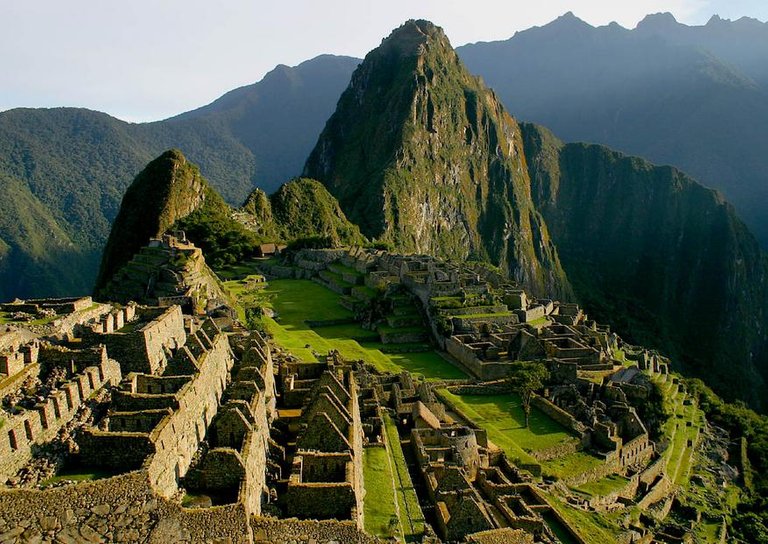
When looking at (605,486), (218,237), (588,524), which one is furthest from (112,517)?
(218,237)

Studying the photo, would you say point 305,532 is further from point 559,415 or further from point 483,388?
point 483,388

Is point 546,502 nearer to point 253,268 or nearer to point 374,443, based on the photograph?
point 374,443

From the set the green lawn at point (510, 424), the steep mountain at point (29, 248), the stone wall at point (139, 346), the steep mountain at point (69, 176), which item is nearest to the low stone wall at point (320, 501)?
the stone wall at point (139, 346)

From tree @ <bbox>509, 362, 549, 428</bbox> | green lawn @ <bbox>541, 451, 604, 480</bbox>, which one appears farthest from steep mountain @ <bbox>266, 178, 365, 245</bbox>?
green lawn @ <bbox>541, 451, 604, 480</bbox>

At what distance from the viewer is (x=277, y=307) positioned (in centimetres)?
5491

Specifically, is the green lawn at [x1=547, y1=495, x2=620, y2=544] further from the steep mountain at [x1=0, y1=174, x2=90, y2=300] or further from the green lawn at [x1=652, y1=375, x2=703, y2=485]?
the steep mountain at [x1=0, y1=174, x2=90, y2=300]

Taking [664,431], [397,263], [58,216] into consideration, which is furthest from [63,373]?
[58,216]

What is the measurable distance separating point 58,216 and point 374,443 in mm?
100374

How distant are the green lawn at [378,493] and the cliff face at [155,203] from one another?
7861 centimetres

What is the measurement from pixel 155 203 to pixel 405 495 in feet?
308

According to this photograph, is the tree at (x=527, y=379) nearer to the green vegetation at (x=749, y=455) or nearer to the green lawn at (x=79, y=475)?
the green vegetation at (x=749, y=455)

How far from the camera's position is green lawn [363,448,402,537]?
16188 millimetres

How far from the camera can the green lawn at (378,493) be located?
16188 mm

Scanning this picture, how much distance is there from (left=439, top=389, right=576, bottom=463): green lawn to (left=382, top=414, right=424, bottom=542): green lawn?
703cm
